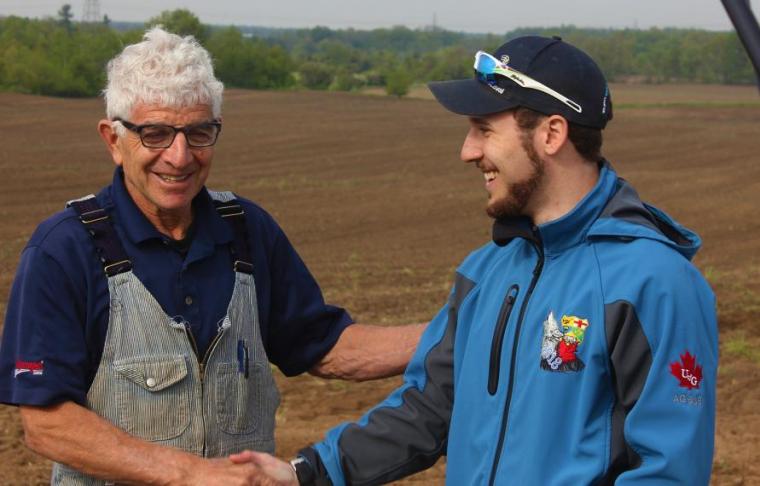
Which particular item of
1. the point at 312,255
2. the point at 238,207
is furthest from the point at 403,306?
the point at 238,207

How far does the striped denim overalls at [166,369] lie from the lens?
3123 millimetres

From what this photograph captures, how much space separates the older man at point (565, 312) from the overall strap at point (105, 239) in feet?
2.82

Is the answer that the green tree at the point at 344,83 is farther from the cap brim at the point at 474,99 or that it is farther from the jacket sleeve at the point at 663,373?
the jacket sleeve at the point at 663,373

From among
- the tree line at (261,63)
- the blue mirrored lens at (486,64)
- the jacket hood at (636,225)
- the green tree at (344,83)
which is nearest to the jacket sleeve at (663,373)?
the jacket hood at (636,225)

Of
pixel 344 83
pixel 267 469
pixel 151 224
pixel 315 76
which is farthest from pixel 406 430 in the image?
pixel 315 76

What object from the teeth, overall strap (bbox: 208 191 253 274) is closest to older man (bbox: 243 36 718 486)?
overall strap (bbox: 208 191 253 274)

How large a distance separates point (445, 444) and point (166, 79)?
1225mm

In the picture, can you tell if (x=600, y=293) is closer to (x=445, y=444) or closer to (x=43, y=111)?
(x=445, y=444)

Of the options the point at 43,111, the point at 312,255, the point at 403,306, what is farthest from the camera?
the point at 43,111

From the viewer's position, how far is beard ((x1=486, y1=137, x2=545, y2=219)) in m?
2.81

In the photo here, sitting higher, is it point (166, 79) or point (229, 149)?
point (166, 79)

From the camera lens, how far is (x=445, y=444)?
10.8ft

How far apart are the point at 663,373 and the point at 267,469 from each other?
1.22 meters

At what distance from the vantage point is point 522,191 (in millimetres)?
2822
